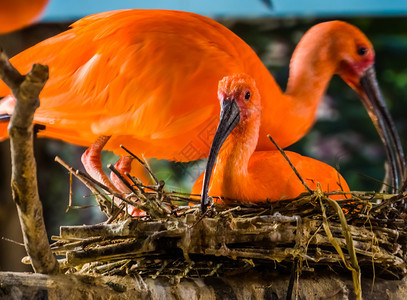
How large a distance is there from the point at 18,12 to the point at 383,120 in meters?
0.95

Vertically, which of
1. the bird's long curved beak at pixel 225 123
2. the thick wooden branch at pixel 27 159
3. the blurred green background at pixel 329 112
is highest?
the thick wooden branch at pixel 27 159

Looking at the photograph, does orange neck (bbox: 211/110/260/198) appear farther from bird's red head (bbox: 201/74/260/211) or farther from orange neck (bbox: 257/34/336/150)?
orange neck (bbox: 257/34/336/150)

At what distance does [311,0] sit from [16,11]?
2.67ft

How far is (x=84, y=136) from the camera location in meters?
1.16

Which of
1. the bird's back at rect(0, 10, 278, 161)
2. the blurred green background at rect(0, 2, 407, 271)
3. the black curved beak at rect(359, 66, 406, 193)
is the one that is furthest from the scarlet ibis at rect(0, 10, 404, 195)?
the blurred green background at rect(0, 2, 407, 271)

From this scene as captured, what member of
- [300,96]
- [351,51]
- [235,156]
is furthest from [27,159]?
[351,51]

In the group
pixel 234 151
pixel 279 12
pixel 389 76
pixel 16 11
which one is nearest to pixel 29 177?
pixel 234 151

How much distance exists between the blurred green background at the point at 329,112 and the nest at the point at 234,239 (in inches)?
21.7

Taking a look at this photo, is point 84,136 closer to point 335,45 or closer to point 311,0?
point 335,45

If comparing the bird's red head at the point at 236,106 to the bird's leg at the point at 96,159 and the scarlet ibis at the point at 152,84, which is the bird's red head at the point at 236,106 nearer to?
the scarlet ibis at the point at 152,84

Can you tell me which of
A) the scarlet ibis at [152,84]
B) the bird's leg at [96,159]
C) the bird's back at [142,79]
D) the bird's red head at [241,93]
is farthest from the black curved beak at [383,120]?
the bird's leg at [96,159]

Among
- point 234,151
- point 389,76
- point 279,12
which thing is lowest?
point 389,76

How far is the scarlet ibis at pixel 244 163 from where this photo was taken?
3.35ft

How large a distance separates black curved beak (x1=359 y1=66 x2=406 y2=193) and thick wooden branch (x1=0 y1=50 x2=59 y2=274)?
86 cm
